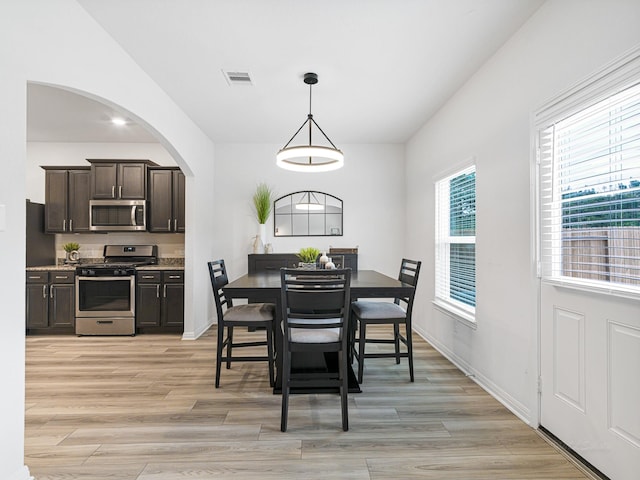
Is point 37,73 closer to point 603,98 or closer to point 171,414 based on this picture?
point 171,414

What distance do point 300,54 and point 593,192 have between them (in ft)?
7.24

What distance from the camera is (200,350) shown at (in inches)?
155

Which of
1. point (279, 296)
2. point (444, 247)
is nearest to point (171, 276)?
point (279, 296)

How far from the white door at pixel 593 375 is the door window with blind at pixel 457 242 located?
1.06m

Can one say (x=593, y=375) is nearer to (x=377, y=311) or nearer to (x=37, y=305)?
(x=377, y=311)

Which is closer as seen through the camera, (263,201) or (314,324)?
(314,324)

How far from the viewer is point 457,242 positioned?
363 cm

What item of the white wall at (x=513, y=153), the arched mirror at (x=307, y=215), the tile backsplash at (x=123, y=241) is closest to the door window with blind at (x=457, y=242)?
the white wall at (x=513, y=153)

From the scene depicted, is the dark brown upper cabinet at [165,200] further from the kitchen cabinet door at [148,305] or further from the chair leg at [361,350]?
the chair leg at [361,350]

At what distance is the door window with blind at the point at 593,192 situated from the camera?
164 cm

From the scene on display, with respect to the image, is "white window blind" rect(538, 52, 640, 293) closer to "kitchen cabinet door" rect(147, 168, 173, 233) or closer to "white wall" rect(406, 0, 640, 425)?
"white wall" rect(406, 0, 640, 425)

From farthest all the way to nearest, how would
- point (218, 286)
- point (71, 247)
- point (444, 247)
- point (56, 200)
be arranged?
point (71, 247) → point (56, 200) → point (444, 247) → point (218, 286)

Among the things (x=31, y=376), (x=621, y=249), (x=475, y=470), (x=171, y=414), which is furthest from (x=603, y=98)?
(x=31, y=376)

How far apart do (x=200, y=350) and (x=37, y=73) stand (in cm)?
298
